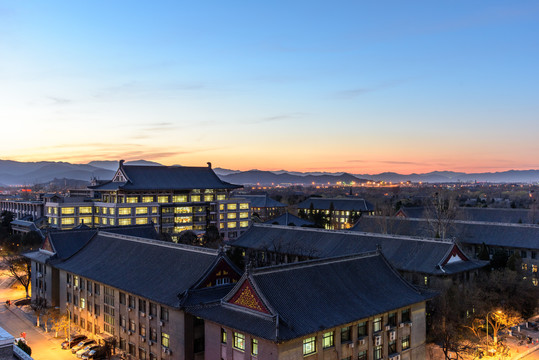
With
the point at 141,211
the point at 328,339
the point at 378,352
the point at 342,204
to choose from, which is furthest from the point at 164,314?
the point at 342,204

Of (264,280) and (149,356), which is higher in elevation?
(264,280)

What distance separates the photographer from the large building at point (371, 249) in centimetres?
5718

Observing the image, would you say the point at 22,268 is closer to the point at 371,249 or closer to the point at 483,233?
the point at 371,249

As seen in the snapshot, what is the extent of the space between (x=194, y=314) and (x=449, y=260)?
35.9m

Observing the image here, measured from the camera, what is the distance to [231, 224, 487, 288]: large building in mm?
57184

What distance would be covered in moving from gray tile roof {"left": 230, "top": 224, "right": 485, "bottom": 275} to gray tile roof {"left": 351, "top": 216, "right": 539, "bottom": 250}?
8636 millimetres

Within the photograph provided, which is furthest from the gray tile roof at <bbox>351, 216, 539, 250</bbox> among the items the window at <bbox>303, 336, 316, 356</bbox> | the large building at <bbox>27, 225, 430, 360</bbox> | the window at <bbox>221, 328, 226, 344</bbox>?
the window at <bbox>221, 328, 226, 344</bbox>

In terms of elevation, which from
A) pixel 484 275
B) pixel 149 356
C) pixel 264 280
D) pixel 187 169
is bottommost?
pixel 149 356

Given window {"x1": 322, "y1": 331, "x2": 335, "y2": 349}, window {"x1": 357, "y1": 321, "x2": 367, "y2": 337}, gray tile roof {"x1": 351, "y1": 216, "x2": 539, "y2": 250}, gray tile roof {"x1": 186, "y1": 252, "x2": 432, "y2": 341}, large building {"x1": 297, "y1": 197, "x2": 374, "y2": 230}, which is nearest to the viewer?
gray tile roof {"x1": 186, "y1": 252, "x2": 432, "y2": 341}

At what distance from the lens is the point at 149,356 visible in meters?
43.0

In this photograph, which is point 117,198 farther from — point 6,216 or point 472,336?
→ point 472,336

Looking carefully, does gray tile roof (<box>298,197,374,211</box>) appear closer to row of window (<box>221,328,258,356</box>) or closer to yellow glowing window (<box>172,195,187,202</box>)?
yellow glowing window (<box>172,195,187,202</box>)

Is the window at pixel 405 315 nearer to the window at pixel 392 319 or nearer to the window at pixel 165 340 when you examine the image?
the window at pixel 392 319

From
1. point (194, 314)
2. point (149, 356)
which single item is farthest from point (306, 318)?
point (149, 356)
